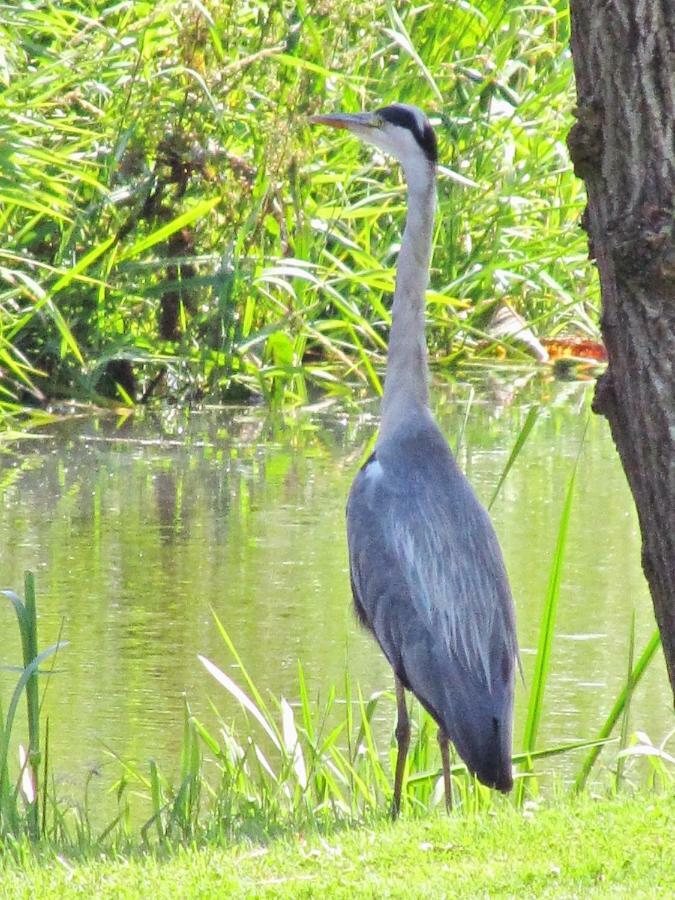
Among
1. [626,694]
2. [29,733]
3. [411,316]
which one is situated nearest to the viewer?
[29,733]

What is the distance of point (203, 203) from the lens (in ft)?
31.6

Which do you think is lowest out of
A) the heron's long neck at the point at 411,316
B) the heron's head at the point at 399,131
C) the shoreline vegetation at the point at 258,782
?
the shoreline vegetation at the point at 258,782

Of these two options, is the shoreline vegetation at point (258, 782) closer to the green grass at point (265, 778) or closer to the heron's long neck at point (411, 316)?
the green grass at point (265, 778)

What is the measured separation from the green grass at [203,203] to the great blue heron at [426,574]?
3754 mm

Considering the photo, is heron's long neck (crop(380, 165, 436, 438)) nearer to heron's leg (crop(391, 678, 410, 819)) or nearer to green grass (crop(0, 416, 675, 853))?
green grass (crop(0, 416, 675, 853))

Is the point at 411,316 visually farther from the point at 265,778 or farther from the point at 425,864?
the point at 425,864

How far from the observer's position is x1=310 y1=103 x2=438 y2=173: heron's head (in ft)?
17.9

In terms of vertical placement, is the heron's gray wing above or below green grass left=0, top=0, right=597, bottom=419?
below

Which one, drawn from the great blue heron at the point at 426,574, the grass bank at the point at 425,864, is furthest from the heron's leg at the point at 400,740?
the grass bank at the point at 425,864

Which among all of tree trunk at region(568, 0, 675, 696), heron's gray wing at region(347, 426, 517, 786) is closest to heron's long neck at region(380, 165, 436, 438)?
heron's gray wing at region(347, 426, 517, 786)

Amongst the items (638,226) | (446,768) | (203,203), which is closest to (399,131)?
(446,768)

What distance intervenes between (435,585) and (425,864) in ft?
3.69

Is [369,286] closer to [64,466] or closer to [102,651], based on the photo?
[64,466]

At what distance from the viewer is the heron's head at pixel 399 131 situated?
214 inches
